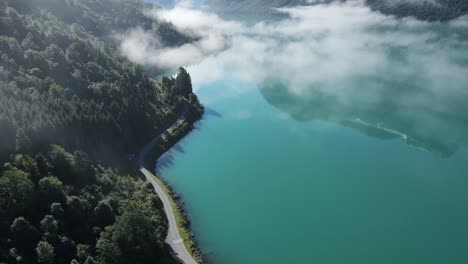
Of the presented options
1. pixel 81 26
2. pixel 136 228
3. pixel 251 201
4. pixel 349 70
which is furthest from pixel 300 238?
pixel 81 26

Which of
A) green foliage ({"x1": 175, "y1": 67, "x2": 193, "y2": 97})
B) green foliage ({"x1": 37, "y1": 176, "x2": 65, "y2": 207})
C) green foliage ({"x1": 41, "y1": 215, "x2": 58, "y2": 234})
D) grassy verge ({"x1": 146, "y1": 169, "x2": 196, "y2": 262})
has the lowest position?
green foliage ({"x1": 41, "y1": 215, "x2": 58, "y2": 234})

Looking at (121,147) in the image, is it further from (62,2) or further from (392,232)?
(62,2)

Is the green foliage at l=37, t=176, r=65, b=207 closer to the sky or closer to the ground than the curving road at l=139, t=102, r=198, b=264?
closer to the ground

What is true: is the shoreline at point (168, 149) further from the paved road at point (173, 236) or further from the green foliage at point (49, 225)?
the green foliage at point (49, 225)

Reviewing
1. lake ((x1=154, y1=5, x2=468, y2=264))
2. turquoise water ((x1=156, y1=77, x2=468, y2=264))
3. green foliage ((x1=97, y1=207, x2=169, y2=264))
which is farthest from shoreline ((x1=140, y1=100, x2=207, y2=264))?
green foliage ((x1=97, y1=207, x2=169, y2=264))

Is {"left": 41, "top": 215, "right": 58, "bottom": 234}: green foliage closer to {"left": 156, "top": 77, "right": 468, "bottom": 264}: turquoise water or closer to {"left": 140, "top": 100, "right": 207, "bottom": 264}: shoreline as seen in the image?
{"left": 140, "top": 100, "right": 207, "bottom": 264}: shoreline

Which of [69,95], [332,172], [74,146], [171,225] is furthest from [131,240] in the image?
[332,172]

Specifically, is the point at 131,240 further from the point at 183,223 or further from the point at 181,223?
the point at 183,223
